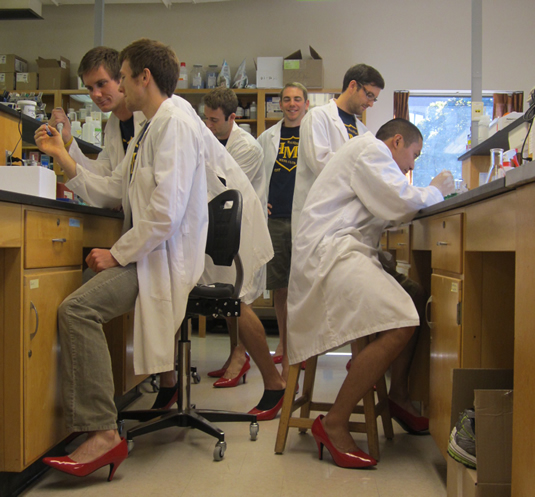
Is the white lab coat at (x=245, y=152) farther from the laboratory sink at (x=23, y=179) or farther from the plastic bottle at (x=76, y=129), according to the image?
the plastic bottle at (x=76, y=129)

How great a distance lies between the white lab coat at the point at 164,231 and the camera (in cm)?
162

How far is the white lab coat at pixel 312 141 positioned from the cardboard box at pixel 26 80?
3.62 m

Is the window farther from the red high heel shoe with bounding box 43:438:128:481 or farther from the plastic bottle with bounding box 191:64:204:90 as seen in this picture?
the red high heel shoe with bounding box 43:438:128:481

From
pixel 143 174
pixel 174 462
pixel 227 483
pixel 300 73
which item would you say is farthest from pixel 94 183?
pixel 300 73

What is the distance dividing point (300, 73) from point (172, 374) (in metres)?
3.44

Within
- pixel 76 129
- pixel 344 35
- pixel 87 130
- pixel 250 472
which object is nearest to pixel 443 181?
pixel 250 472

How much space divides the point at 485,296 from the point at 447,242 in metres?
0.21

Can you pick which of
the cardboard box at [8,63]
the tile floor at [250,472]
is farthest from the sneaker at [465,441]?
the cardboard box at [8,63]

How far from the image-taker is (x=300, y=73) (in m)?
4.88

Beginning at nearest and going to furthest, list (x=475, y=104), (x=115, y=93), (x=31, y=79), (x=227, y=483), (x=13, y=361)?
(x=13, y=361)
(x=227, y=483)
(x=115, y=93)
(x=475, y=104)
(x=31, y=79)

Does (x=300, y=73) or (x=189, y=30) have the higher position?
(x=189, y=30)

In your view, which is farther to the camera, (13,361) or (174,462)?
(174,462)

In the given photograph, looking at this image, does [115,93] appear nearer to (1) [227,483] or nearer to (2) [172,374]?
(2) [172,374]

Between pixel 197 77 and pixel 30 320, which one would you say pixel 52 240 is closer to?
pixel 30 320
